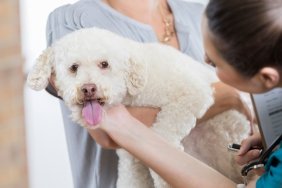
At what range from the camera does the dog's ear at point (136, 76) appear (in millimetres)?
1050

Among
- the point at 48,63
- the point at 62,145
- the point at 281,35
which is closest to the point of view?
the point at 281,35

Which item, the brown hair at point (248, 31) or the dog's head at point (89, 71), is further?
the dog's head at point (89, 71)

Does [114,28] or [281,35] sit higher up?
[281,35]

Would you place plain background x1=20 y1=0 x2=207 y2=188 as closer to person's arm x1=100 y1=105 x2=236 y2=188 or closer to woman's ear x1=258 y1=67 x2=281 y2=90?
person's arm x1=100 y1=105 x2=236 y2=188

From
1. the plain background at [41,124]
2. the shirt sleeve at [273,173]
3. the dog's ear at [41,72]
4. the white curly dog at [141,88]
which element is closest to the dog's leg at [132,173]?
the white curly dog at [141,88]

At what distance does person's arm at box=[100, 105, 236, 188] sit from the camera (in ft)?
3.38

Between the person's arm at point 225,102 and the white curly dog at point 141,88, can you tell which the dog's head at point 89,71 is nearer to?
the white curly dog at point 141,88

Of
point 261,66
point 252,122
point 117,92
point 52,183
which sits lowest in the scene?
point 52,183

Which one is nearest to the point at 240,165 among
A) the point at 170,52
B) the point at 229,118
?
the point at 229,118

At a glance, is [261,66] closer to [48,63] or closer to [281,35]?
[281,35]

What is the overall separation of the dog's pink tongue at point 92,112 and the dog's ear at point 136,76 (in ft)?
0.25

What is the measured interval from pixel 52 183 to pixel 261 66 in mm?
545

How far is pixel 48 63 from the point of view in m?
1.05

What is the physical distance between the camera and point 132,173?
1150 millimetres
